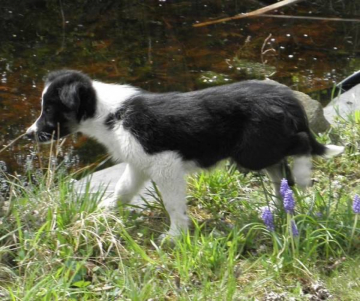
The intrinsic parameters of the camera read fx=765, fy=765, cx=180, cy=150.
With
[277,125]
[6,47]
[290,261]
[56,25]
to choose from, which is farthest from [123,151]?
[56,25]

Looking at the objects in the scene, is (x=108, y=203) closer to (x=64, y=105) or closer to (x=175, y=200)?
(x=175, y=200)

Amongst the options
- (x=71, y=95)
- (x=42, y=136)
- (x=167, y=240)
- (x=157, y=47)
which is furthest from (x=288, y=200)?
(x=157, y=47)

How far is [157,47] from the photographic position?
9.59 m

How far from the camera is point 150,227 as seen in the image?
198 inches

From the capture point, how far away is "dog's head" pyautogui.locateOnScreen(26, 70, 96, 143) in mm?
4926

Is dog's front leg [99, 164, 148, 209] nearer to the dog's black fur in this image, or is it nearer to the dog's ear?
the dog's black fur

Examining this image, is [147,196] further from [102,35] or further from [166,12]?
[166,12]

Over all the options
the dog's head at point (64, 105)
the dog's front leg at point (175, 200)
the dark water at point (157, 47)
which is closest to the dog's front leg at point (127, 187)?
the dog's front leg at point (175, 200)

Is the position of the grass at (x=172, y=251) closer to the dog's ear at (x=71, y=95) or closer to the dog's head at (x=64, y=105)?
the dog's head at (x=64, y=105)

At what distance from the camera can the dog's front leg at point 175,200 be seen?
4.79 m

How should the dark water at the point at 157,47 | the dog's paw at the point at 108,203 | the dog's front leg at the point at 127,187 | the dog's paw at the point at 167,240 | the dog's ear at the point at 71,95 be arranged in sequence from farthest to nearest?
the dark water at the point at 157,47, the dog's front leg at the point at 127,187, the dog's paw at the point at 108,203, the dog's ear at the point at 71,95, the dog's paw at the point at 167,240

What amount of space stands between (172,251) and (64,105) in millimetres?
1209

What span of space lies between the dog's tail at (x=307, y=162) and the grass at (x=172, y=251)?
122mm

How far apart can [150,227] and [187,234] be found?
1.91 feet
